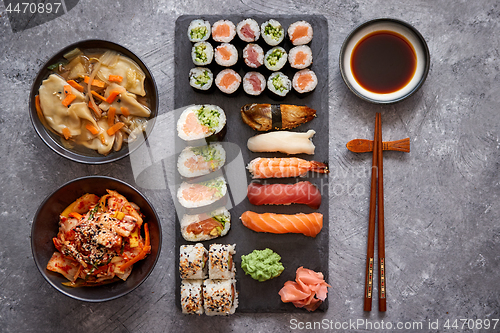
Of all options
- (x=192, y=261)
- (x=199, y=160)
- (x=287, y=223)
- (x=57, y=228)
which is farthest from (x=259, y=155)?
(x=57, y=228)

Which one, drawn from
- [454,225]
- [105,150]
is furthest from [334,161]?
[105,150]

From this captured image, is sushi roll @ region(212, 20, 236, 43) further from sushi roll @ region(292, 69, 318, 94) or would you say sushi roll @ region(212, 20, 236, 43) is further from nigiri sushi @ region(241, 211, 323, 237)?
nigiri sushi @ region(241, 211, 323, 237)

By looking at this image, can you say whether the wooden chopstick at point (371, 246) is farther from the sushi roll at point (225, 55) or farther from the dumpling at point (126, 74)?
the dumpling at point (126, 74)

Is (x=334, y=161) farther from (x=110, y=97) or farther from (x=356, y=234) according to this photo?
(x=110, y=97)

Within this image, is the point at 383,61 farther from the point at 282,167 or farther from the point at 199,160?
the point at 199,160

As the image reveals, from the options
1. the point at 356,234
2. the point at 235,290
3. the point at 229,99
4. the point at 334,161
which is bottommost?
the point at 235,290

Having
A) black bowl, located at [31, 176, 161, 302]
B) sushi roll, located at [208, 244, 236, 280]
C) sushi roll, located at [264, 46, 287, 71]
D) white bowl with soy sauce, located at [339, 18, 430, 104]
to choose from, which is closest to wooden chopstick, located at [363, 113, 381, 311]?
white bowl with soy sauce, located at [339, 18, 430, 104]

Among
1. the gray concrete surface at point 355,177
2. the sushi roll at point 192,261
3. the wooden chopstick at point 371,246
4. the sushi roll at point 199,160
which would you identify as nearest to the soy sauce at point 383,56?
the gray concrete surface at point 355,177
